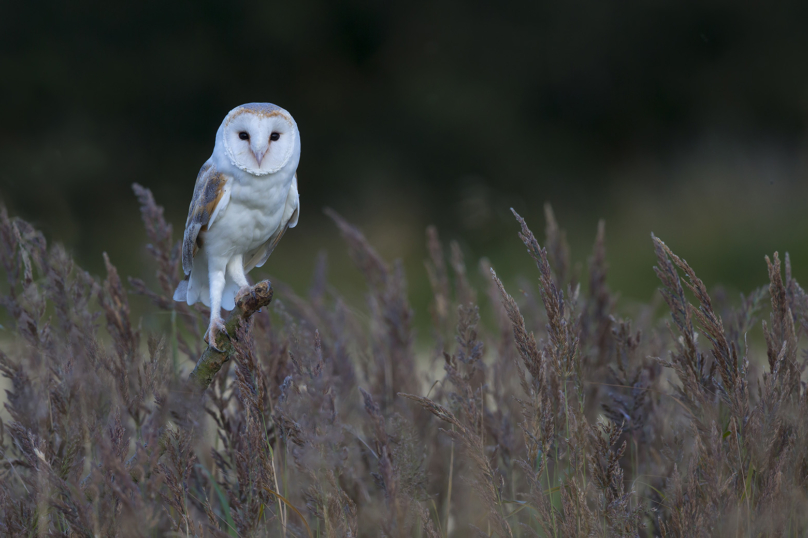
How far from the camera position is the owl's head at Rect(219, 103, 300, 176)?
890mm

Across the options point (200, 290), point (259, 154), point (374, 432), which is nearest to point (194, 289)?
point (200, 290)

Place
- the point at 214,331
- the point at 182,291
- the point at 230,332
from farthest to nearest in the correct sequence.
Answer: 1. the point at 182,291
2. the point at 214,331
3. the point at 230,332

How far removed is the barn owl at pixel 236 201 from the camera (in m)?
0.90

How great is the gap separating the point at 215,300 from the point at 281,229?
19 cm

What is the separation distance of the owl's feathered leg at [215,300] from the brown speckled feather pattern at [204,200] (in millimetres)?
51

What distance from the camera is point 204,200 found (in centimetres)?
97

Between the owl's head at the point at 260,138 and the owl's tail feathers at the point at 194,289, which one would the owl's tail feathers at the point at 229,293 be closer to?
the owl's tail feathers at the point at 194,289

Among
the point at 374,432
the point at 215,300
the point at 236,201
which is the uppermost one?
the point at 236,201

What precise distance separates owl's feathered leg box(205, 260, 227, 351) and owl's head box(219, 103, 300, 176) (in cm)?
19

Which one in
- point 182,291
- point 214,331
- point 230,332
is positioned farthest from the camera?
point 182,291

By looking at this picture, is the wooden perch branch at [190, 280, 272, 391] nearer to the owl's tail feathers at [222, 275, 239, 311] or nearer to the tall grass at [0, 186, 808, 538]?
A: the tall grass at [0, 186, 808, 538]

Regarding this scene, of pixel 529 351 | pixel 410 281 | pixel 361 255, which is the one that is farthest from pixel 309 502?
pixel 410 281

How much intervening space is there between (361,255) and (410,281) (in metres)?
3.09

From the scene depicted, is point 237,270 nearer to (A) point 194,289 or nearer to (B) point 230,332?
(A) point 194,289
